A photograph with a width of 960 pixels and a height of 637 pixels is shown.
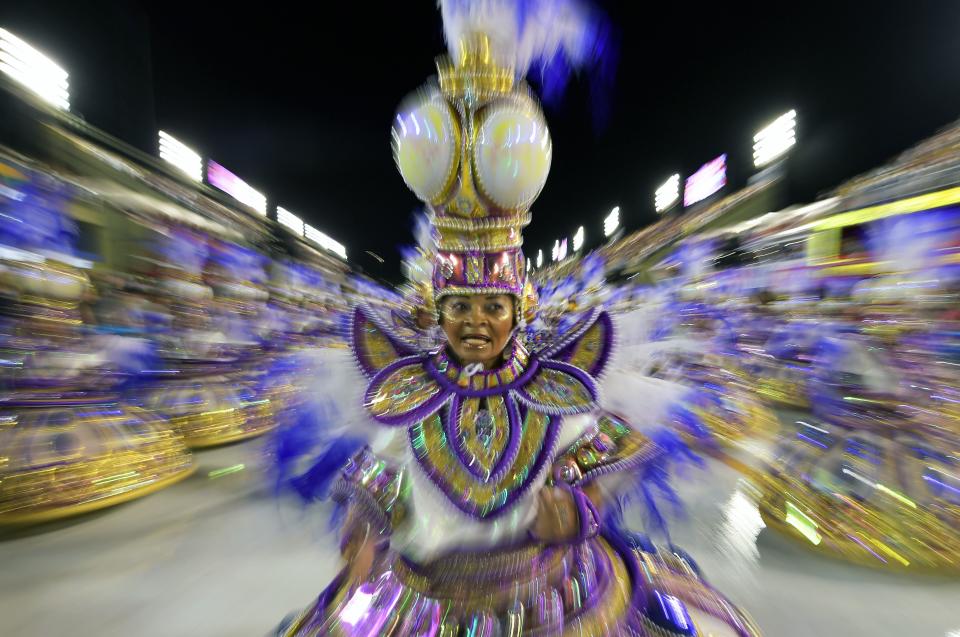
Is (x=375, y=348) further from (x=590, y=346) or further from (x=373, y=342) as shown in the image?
(x=590, y=346)

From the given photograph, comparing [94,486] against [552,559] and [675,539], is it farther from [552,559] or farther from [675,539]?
[675,539]


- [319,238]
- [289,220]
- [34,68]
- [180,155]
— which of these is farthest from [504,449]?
[319,238]

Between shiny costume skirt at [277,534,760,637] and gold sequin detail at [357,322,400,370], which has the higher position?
gold sequin detail at [357,322,400,370]

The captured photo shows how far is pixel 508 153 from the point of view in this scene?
1031mm

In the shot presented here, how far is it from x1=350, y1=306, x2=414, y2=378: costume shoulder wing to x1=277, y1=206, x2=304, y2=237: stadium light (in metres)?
7.33

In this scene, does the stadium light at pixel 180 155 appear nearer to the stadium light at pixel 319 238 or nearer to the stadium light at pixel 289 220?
the stadium light at pixel 289 220

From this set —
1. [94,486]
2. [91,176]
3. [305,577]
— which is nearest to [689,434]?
[305,577]

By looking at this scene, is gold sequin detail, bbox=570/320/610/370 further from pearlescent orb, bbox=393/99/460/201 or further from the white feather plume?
the white feather plume

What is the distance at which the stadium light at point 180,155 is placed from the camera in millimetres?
5242

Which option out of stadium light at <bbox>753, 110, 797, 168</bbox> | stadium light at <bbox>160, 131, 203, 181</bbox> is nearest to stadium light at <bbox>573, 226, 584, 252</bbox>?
stadium light at <bbox>753, 110, 797, 168</bbox>

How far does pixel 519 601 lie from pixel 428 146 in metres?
1.08

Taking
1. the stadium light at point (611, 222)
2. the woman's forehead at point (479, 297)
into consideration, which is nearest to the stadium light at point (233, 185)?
the woman's forehead at point (479, 297)

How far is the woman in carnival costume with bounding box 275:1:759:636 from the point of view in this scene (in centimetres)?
97

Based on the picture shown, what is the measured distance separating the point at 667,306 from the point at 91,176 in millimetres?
3762
